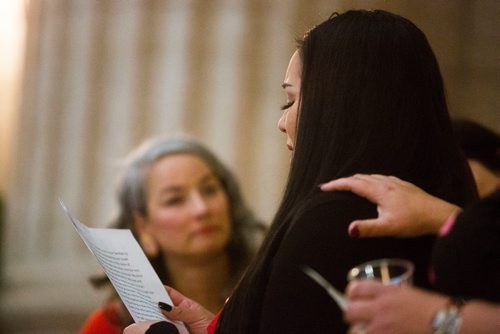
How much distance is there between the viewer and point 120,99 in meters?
5.84

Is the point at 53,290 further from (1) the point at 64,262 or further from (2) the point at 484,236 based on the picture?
(2) the point at 484,236

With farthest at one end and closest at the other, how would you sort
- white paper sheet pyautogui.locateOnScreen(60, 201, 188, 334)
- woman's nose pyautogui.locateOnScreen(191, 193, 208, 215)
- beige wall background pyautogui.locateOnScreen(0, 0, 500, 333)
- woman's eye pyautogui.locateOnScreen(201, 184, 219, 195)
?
beige wall background pyautogui.locateOnScreen(0, 0, 500, 333) → woman's eye pyautogui.locateOnScreen(201, 184, 219, 195) → woman's nose pyautogui.locateOnScreen(191, 193, 208, 215) → white paper sheet pyautogui.locateOnScreen(60, 201, 188, 334)

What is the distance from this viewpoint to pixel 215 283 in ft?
11.5

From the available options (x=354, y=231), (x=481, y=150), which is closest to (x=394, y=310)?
(x=354, y=231)

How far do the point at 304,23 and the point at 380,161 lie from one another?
157 inches

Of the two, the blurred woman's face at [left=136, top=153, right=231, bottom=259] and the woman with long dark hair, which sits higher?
the woman with long dark hair

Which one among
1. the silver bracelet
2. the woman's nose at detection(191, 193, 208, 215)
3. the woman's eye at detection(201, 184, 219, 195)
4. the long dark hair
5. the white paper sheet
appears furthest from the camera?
the woman's eye at detection(201, 184, 219, 195)

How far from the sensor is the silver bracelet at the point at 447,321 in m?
1.19

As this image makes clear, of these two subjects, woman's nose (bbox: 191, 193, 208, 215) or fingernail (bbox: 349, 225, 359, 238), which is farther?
woman's nose (bbox: 191, 193, 208, 215)

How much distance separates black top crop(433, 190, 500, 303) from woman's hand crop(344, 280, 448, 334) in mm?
51

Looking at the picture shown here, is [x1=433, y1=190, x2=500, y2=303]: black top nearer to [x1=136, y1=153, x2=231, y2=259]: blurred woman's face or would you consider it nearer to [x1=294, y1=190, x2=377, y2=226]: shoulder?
[x1=294, y1=190, x2=377, y2=226]: shoulder

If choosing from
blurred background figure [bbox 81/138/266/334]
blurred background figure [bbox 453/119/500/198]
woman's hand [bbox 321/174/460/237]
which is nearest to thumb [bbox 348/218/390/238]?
woman's hand [bbox 321/174/460/237]

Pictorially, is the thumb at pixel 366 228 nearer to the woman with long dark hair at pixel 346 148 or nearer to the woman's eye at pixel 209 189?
the woman with long dark hair at pixel 346 148

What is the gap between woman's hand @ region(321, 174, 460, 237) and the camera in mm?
1471
